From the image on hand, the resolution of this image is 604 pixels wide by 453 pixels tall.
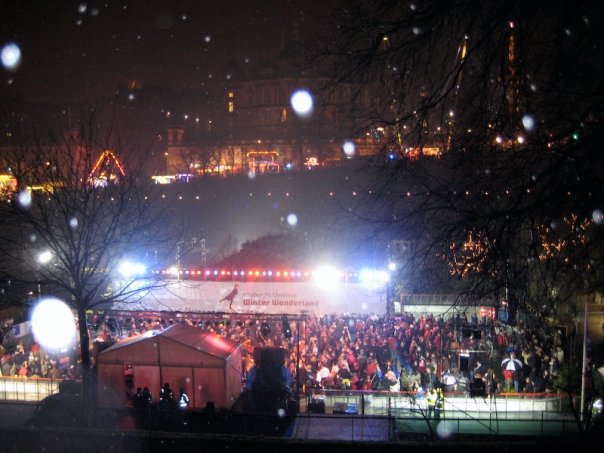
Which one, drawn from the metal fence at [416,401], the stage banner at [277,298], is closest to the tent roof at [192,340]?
the metal fence at [416,401]

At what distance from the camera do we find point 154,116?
8406cm

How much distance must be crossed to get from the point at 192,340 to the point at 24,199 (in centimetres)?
488

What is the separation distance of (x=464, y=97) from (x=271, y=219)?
146ft

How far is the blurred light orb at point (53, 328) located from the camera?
16.1m

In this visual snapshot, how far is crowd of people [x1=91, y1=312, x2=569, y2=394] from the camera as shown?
12648mm

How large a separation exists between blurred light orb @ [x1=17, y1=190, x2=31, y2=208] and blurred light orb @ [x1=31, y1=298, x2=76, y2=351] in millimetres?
5771

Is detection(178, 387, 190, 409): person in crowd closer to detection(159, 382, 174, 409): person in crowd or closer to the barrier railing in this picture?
detection(159, 382, 174, 409): person in crowd

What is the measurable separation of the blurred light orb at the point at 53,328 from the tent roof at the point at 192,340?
17.4 feet

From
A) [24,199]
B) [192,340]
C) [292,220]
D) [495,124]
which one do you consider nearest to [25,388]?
[192,340]

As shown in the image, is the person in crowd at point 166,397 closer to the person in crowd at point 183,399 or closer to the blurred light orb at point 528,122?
the person in crowd at point 183,399

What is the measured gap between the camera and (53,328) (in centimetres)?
1650

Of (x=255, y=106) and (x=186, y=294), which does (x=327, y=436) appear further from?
(x=255, y=106)

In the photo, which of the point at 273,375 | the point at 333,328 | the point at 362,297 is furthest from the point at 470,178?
the point at 333,328

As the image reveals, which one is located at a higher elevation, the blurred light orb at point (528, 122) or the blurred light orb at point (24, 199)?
the blurred light orb at point (528, 122)
